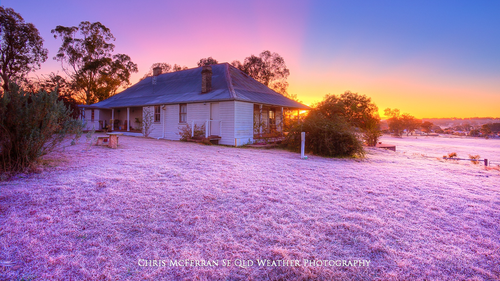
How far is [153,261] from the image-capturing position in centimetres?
231

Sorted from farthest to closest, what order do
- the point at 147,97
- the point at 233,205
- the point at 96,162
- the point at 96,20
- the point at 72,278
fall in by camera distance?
the point at 96,20 < the point at 147,97 < the point at 96,162 < the point at 233,205 < the point at 72,278

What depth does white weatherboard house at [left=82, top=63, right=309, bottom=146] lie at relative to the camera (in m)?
14.2

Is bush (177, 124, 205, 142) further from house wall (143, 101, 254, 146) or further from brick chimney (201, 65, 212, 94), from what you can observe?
brick chimney (201, 65, 212, 94)

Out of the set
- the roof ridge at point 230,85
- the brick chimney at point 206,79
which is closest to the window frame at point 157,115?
the brick chimney at point 206,79

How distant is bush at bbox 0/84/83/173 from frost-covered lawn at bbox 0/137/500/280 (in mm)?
599

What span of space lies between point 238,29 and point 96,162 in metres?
12.2

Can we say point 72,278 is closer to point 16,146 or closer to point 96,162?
point 16,146

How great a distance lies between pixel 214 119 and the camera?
48.6 ft

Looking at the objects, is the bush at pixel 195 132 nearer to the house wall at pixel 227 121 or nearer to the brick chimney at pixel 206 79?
the house wall at pixel 227 121

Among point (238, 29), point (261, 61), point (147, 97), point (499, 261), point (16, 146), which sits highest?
point (261, 61)

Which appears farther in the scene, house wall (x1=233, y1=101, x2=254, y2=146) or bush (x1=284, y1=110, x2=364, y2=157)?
house wall (x1=233, y1=101, x2=254, y2=146)

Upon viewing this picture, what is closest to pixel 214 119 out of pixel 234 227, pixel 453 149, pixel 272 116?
pixel 272 116

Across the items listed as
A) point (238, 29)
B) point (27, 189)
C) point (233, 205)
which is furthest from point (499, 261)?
point (238, 29)

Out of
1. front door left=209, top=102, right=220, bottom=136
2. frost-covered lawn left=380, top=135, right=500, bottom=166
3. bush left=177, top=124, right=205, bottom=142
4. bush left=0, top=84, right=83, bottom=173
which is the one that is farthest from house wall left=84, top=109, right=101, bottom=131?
frost-covered lawn left=380, top=135, right=500, bottom=166
